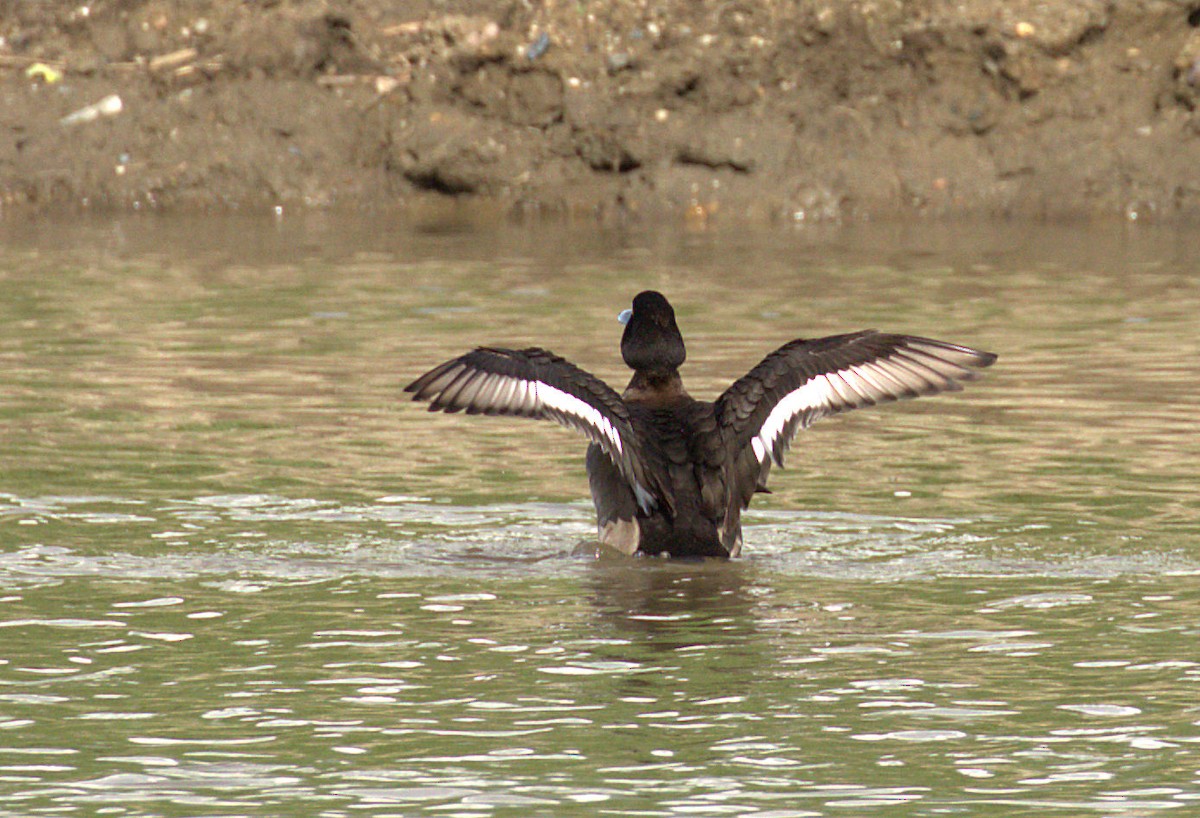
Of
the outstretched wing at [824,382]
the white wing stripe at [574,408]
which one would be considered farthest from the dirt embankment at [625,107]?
the white wing stripe at [574,408]

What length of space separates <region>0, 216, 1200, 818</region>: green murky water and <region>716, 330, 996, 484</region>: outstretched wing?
51 centimetres

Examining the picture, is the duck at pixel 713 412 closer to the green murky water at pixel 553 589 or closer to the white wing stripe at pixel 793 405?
the white wing stripe at pixel 793 405

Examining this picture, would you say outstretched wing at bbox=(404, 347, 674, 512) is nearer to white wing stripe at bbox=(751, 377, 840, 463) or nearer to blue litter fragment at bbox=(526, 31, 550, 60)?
white wing stripe at bbox=(751, 377, 840, 463)

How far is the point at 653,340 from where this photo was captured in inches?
376

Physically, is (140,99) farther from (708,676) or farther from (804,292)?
(708,676)

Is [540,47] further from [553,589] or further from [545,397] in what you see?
[553,589]

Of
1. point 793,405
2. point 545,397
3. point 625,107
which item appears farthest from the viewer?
point 625,107

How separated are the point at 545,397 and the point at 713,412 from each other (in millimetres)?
772

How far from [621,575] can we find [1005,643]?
5.96ft

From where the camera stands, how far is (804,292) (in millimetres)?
17578

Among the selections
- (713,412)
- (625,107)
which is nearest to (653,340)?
(713,412)

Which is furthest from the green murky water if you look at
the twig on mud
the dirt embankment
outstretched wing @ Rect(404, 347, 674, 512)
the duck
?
the twig on mud

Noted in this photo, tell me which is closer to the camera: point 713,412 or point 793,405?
point 793,405

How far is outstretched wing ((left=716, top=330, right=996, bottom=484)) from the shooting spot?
9016 mm
